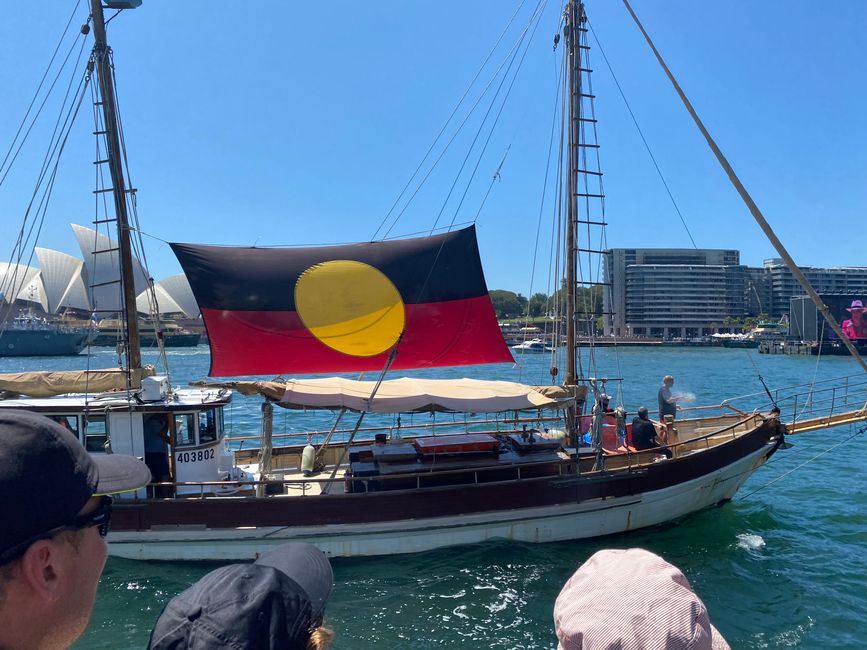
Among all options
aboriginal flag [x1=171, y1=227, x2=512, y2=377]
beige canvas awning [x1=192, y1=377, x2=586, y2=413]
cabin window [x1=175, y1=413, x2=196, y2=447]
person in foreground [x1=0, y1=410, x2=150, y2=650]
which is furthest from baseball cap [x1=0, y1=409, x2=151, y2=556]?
aboriginal flag [x1=171, y1=227, x2=512, y2=377]

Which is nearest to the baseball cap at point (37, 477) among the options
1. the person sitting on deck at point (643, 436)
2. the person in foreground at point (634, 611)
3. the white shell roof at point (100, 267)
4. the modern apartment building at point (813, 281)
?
the person in foreground at point (634, 611)

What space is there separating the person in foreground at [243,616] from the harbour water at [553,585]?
8.18 m

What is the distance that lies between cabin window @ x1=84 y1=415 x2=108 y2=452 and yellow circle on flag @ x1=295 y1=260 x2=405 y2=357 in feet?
15.3

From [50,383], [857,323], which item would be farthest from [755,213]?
[857,323]

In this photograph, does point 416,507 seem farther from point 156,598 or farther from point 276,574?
point 276,574

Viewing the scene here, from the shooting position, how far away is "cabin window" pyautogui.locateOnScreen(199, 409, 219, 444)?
42.5 feet

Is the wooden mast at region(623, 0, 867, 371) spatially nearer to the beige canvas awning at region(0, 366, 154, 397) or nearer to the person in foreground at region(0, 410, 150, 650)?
the person in foreground at region(0, 410, 150, 650)

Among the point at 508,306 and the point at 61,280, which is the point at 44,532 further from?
the point at 508,306

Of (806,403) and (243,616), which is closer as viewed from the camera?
(243,616)

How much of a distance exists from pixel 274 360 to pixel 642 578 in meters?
12.4

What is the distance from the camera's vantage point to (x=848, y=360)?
7844 centimetres

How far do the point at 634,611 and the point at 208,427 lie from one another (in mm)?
12355

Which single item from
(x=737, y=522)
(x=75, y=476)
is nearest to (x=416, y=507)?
(x=737, y=522)

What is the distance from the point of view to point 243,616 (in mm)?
2018
